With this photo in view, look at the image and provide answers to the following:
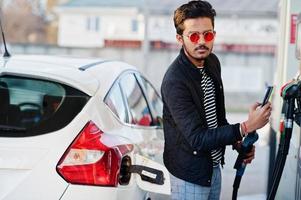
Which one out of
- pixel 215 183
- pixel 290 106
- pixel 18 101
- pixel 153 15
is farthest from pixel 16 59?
pixel 153 15

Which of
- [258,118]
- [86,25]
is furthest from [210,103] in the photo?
[86,25]

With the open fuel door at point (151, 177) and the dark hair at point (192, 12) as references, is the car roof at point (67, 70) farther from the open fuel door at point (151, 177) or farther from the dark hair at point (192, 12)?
the dark hair at point (192, 12)

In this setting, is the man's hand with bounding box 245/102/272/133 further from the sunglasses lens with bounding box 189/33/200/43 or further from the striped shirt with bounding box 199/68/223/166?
the sunglasses lens with bounding box 189/33/200/43

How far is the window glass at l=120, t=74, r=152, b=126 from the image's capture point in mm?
4773

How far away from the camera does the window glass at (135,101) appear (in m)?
4.77

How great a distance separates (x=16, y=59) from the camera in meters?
3.97

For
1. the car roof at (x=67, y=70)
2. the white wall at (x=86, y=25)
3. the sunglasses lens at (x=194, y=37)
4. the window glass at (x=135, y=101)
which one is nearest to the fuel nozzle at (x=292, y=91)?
the sunglasses lens at (x=194, y=37)

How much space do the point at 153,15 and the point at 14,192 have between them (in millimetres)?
29026

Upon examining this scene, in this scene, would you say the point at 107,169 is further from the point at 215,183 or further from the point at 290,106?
the point at 290,106

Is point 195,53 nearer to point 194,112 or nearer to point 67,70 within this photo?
point 194,112

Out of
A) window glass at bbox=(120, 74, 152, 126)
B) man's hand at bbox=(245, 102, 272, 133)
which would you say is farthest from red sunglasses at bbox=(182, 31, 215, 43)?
window glass at bbox=(120, 74, 152, 126)

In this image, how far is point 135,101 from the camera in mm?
5293

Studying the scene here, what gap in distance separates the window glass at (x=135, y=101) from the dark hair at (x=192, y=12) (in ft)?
4.10

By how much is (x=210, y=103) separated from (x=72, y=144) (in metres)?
0.77
